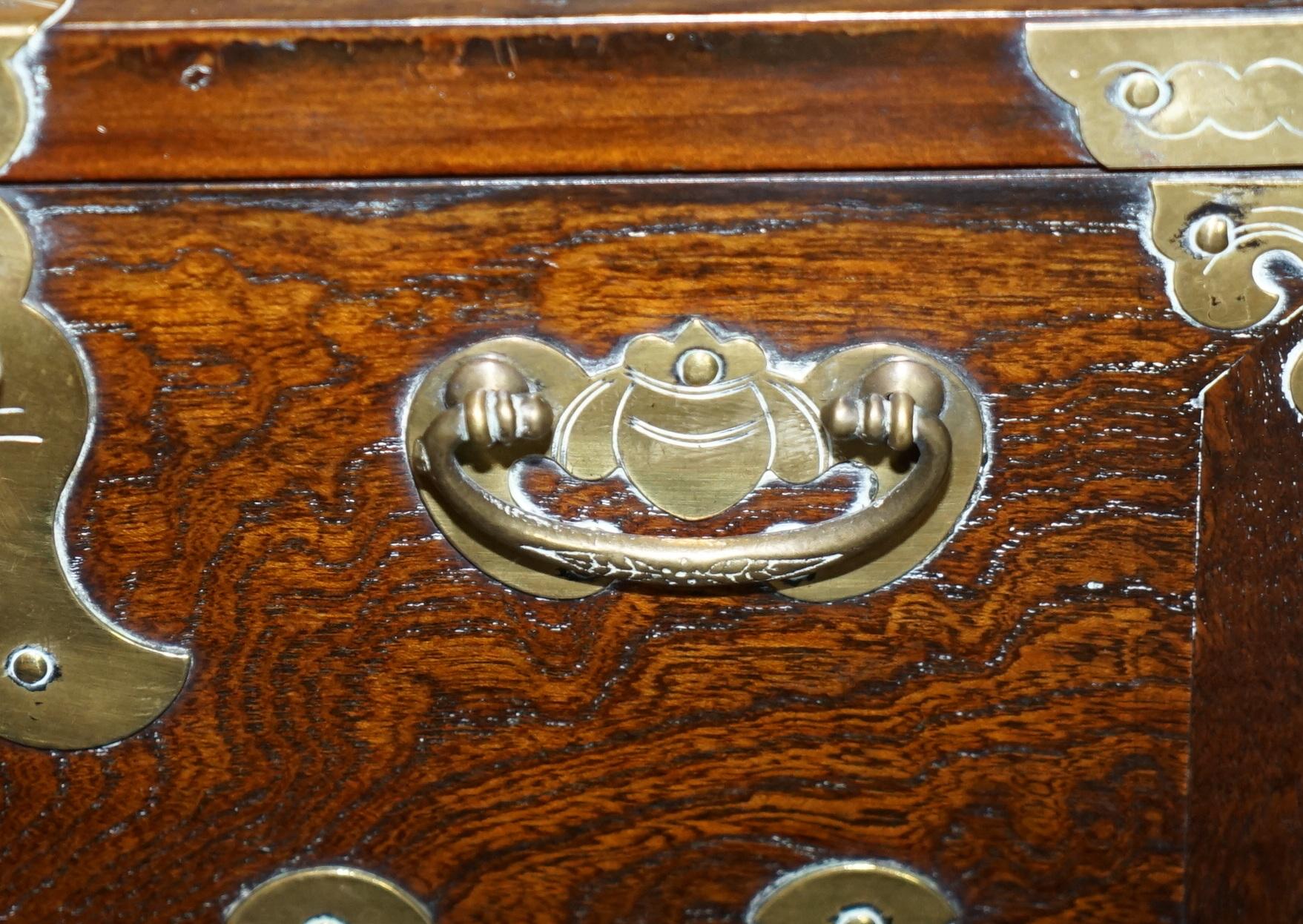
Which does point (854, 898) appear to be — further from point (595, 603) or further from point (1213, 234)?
point (1213, 234)

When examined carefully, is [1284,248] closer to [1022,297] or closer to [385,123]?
[1022,297]

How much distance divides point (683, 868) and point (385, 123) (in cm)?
35

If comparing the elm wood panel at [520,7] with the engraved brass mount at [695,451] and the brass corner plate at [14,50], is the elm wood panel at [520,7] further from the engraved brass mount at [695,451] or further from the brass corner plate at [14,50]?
the engraved brass mount at [695,451]

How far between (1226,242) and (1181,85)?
0.06 m

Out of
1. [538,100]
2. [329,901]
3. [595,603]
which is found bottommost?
[329,901]

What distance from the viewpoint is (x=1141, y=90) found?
47 centimetres

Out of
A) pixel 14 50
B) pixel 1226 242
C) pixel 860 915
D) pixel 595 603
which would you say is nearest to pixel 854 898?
pixel 860 915

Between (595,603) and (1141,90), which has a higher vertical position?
(1141,90)

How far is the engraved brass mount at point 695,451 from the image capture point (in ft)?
1.62

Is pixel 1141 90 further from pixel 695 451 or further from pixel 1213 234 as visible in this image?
pixel 695 451

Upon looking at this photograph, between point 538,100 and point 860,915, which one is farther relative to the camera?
point 860,915

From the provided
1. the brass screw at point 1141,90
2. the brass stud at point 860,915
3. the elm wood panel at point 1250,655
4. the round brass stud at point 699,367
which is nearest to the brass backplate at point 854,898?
the brass stud at point 860,915

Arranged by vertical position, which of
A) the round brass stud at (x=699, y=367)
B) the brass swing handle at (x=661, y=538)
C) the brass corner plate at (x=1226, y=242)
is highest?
the brass corner plate at (x=1226, y=242)

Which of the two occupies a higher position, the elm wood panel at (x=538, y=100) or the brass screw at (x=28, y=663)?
the elm wood panel at (x=538, y=100)
